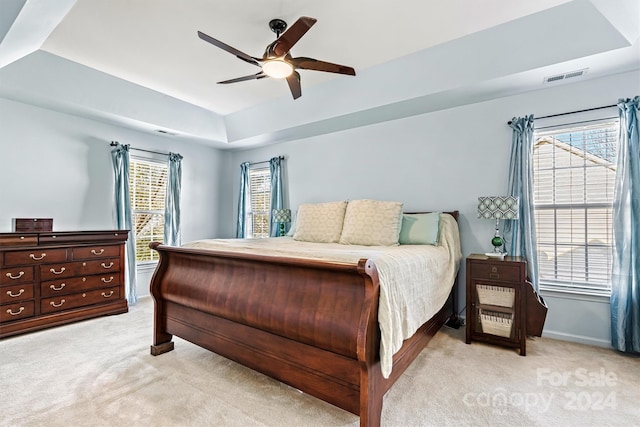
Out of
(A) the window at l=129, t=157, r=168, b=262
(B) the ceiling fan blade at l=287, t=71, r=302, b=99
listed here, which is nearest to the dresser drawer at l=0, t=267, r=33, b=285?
(A) the window at l=129, t=157, r=168, b=262

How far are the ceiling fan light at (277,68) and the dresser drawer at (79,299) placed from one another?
3.23 metres

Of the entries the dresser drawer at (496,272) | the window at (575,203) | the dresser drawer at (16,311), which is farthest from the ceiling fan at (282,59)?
the dresser drawer at (16,311)

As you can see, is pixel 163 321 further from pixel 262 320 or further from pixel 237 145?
pixel 237 145

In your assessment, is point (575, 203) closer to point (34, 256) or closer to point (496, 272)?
point (496, 272)

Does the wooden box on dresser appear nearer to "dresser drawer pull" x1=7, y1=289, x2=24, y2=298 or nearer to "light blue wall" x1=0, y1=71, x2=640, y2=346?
"dresser drawer pull" x1=7, y1=289, x2=24, y2=298

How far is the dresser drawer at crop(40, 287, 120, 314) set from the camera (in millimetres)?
3248

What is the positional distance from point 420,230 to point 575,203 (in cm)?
151

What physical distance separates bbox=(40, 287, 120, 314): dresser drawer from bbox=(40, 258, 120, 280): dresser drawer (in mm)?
227

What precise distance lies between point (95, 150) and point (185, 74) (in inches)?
69.2

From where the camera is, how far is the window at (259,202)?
5.54 meters

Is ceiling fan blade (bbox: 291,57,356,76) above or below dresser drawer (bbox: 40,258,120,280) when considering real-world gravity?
above

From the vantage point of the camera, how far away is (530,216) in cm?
311

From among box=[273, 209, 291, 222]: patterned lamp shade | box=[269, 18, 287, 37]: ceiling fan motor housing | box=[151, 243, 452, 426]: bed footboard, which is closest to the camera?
box=[151, 243, 452, 426]: bed footboard

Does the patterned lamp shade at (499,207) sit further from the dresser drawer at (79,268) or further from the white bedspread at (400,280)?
the dresser drawer at (79,268)
